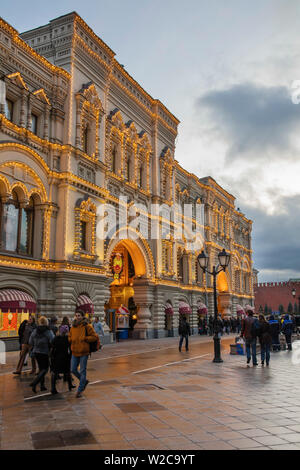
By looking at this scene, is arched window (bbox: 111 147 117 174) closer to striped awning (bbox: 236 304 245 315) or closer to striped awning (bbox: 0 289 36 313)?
striped awning (bbox: 0 289 36 313)

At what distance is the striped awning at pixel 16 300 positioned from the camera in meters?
19.4

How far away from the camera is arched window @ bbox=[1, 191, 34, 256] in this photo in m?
20.8

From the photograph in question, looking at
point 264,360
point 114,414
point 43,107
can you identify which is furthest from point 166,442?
point 43,107

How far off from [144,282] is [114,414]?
25686mm

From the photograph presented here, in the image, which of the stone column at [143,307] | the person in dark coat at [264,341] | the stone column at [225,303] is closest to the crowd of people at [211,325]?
the stone column at [225,303]

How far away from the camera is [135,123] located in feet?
112

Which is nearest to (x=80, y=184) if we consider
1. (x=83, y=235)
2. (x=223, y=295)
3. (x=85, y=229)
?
(x=85, y=229)

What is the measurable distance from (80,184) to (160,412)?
19.2 meters

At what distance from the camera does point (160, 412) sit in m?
7.68

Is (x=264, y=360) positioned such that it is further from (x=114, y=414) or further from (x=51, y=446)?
(x=51, y=446)

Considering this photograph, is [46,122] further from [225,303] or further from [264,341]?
[225,303]

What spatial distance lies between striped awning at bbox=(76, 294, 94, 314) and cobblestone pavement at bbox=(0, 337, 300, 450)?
413 inches

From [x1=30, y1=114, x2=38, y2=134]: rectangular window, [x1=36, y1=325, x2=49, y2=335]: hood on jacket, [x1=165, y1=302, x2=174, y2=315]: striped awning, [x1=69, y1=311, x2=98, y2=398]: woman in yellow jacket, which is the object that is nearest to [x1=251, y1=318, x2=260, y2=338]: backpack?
[x1=69, y1=311, x2=98, y2=398]: woman in yellow jacket

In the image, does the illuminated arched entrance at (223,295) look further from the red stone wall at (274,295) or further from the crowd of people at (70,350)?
the crowd of people at (70,350)
